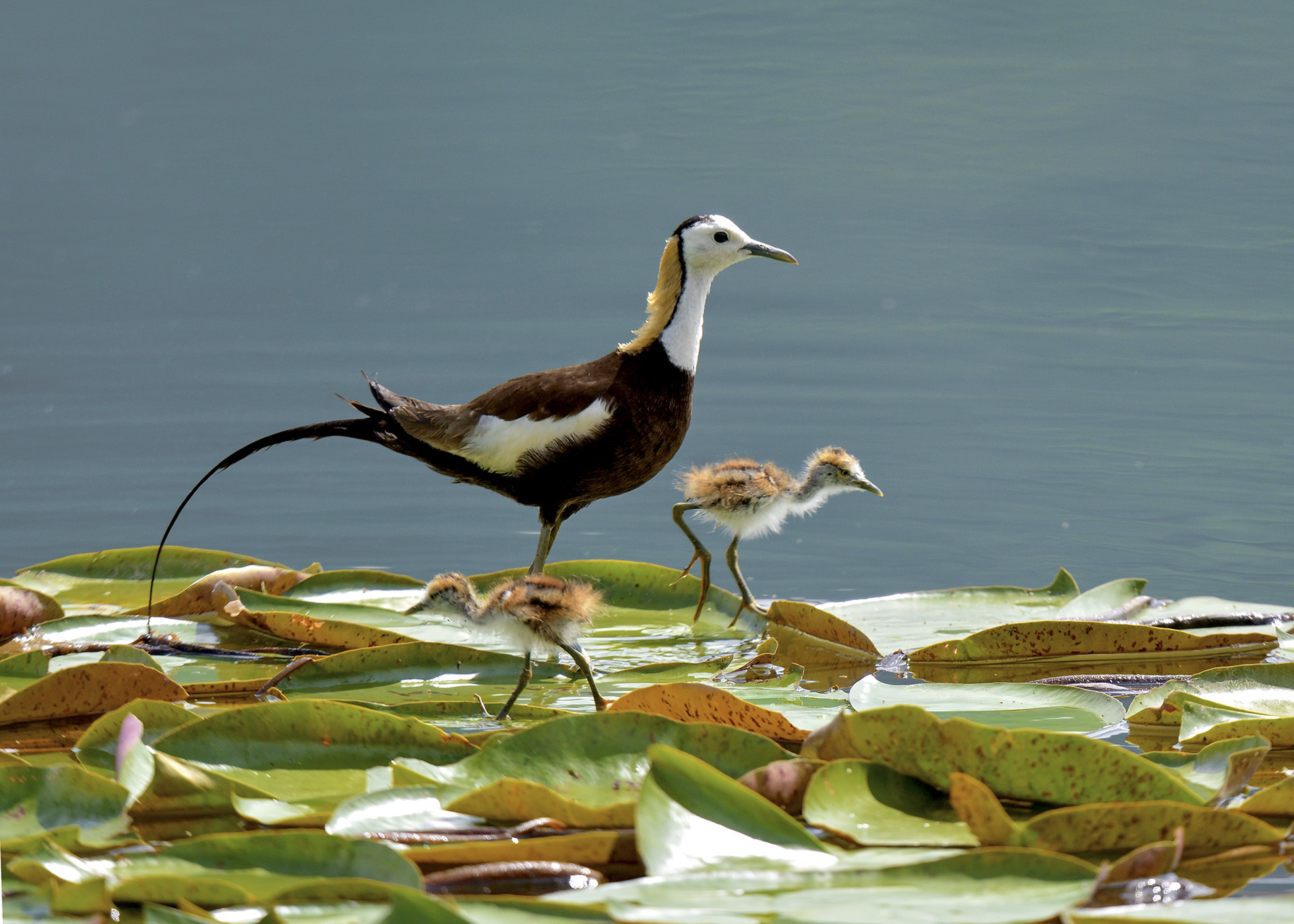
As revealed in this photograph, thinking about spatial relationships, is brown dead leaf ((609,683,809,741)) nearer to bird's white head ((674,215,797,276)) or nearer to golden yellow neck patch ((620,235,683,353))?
golden yellow neck patch ((620,235,683,353))

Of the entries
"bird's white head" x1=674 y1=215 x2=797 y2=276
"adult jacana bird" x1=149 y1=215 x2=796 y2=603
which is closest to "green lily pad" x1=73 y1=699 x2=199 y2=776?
"adult jacana bird" x1=149 y1=215 x2=796 y2=603

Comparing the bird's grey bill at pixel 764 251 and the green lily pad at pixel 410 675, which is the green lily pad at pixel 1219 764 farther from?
the bird's grey bill at pixel 764 251

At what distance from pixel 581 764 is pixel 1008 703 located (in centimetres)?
110

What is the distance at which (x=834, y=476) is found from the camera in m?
4.18

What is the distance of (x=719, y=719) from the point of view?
295cm

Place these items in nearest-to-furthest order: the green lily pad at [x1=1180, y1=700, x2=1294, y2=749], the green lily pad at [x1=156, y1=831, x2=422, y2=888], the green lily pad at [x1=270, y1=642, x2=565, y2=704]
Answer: the green lily pad at [x1=156, y1=831, x2=422, y2=888] → the green lily pad at [x1=1180, y1=700, x2=1294, y2=749] → the green lily pad at [x1=270, y1=642, x2=565, y2=704]

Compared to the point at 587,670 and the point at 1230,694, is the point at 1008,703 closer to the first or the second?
the point at 1230,694

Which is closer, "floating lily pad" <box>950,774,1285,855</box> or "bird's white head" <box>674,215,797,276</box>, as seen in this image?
"floating lily pad" <box>950,774,1285,855</box>

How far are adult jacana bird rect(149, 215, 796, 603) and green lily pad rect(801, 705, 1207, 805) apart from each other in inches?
67.6

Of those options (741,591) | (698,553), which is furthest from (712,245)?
(741,591)

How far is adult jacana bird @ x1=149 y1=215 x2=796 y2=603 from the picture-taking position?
4090 millimetres

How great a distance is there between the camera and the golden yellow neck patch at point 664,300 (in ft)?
14.1

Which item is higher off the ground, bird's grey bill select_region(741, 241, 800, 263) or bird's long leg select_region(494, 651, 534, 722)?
bird's grey bill select_region(741, 241, 800, 263)

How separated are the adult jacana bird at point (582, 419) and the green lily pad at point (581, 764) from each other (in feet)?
5.09
